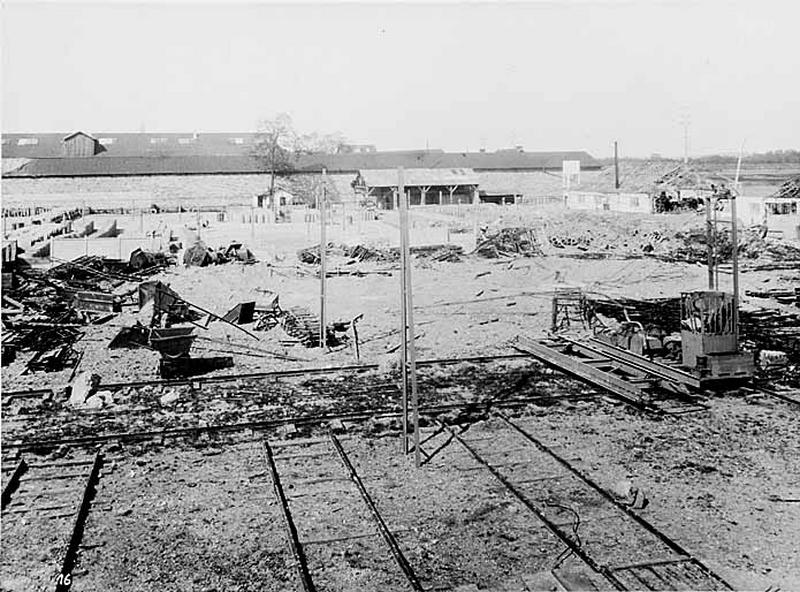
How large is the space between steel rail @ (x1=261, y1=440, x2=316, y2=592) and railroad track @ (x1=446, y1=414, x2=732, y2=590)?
2778 mm

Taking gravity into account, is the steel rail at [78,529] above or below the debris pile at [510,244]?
below

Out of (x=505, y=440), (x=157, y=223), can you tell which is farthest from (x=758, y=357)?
(x=157, y=223)

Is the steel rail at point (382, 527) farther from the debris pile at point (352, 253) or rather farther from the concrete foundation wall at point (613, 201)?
the concrete foundation wall at point (613, 201)

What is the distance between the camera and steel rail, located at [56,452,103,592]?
8.21 m

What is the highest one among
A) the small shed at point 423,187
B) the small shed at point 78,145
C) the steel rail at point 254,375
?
the small shed at point 78,145

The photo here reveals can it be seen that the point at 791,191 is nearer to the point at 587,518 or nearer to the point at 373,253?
the point at 373,253

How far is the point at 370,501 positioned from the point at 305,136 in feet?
209

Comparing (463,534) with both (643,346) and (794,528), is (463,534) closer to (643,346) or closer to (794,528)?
(794,528)

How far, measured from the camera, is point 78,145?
243 ft

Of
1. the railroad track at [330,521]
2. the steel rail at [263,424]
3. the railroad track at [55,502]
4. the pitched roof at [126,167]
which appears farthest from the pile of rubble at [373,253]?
the pitched roof at [126,167]

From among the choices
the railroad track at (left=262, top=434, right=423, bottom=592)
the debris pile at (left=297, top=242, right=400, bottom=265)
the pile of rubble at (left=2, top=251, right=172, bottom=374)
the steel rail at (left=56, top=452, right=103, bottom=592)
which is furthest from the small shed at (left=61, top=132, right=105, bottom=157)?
the railroad track at (left=262, top=434, right=423, bottom=592)

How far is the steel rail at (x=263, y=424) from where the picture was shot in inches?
492

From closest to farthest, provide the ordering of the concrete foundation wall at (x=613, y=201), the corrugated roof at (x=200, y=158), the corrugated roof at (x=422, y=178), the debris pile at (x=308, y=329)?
the debris pile at (x=308, y=329) → the concrete foundation wall at (x=613, y=201) → the corrugated roof at (x=422, y=178) → the corrugated roof at (x=200, y=158)

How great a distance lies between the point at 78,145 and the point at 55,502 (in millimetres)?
70259
